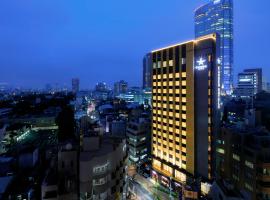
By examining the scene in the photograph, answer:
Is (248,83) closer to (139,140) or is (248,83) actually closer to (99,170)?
(139,140)

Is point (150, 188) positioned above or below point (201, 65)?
below

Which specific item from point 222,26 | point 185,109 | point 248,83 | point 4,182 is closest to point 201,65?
point 185,109

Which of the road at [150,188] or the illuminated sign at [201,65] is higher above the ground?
the illuminated sign at [201,65]

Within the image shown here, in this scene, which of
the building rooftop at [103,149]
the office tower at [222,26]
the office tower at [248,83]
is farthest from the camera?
the office tower at [222,26]

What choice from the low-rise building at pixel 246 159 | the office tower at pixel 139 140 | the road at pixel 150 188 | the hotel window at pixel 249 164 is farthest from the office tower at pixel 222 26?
the hotel window at pixel 249 164

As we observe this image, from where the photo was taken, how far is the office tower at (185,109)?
96.9ft

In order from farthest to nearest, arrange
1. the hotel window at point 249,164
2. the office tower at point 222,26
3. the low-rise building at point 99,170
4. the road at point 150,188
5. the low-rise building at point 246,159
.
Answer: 1. the office tower at point 222,26
2. the road at point 150,188
3. the hotel window at point 249,164
4. the low-rise building at point 246,159
5. the low-rise building at point 99,170

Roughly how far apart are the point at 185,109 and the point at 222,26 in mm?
117982

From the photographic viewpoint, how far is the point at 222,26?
445 ft

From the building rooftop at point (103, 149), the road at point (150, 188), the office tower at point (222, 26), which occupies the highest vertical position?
the office tower at point (222, 26)

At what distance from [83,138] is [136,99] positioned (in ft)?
367

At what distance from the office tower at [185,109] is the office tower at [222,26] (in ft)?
329

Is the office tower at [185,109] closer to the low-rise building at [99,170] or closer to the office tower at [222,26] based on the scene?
the low-rise building at [99,170]

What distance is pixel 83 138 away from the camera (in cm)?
1942
